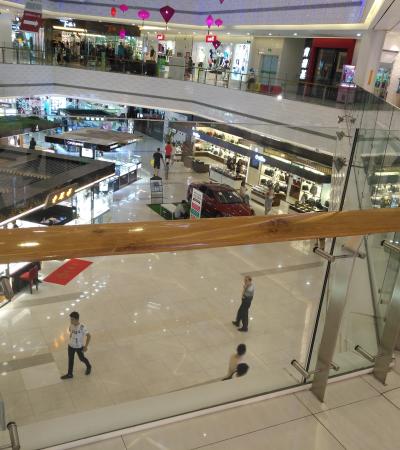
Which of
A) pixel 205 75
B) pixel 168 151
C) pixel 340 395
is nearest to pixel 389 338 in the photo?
pixel 340 395

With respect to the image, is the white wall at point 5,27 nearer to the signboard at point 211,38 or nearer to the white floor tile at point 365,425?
the signboard at point 211,38

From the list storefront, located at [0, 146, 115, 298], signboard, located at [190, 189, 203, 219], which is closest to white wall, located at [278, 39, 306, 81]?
storefront, located at [0, 146, 115, 298]

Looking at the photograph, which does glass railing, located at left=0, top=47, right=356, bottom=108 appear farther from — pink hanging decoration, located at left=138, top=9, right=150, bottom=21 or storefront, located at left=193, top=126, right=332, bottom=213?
pink hanging decoration, located at left=138, top=9, right=150, bottom=21

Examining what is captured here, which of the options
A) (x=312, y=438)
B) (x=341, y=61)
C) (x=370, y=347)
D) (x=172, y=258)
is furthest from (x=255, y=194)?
(x=341, y=61)

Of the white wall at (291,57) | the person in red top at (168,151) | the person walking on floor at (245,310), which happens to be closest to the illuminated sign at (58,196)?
the person in red top at (168,151)

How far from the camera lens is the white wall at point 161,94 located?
1719cm

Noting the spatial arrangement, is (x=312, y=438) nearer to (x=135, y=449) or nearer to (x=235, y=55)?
(x=135, y=449)

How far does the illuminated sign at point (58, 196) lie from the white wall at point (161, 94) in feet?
43.1

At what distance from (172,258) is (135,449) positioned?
651 cm

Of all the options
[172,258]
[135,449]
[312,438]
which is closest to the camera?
[135,449]

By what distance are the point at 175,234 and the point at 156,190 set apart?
403cm

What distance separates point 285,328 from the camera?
674 centimetres

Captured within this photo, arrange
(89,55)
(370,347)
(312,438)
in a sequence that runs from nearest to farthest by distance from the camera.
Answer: (312,438)
(370,347)
(89,55)

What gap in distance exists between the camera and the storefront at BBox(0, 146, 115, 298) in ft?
7.36
